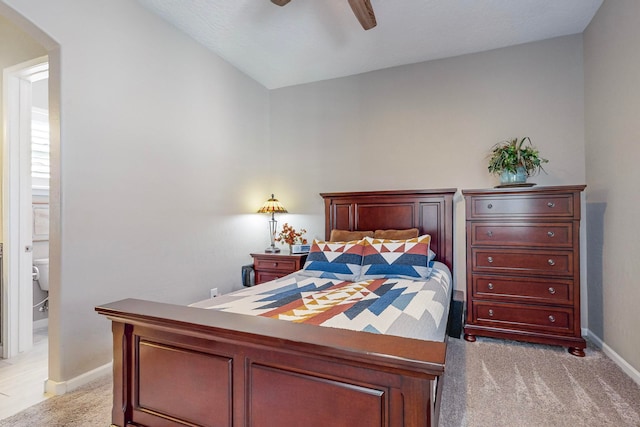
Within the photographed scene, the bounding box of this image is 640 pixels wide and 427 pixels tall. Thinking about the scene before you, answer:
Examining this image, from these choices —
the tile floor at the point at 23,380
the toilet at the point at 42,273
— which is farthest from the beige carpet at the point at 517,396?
the toilet at the point at 42,273

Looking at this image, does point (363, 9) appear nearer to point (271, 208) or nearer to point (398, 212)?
point (398, 212)

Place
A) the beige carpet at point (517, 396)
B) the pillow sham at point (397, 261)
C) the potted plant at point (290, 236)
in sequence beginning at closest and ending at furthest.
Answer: the beige carpet at point (517, 396) < the pillow sham at point (397, 261) < the potted plant at point (290, 236)

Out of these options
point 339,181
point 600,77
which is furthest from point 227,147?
point 600,77

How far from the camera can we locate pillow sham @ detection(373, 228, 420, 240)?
10.2 feet

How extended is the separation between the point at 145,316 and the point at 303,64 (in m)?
3.06

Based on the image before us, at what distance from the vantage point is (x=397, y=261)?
103 inches

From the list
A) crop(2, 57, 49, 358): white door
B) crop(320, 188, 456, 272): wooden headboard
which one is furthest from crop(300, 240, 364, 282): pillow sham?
crop(2, 57, 49, 358): white door

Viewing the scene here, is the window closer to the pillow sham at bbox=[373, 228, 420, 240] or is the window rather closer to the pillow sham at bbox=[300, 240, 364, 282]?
the pillow sham at bbox=[300, 240, 364, 282]

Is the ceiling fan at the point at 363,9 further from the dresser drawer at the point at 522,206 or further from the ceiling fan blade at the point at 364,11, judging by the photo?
the dresser drawer at the point at 522,206

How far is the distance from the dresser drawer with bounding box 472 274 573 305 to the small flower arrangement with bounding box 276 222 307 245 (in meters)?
1.96

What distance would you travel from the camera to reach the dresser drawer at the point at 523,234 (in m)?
2.59

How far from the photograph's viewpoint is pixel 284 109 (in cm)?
416

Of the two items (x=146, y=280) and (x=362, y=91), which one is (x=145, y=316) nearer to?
(x=146, y=280)

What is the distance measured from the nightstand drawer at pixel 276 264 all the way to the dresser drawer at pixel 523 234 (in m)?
1.78
